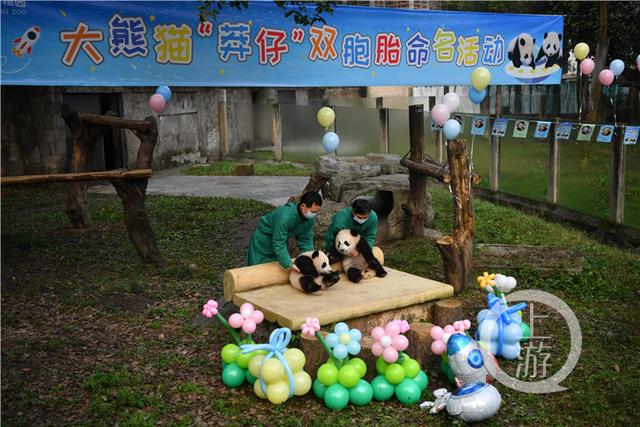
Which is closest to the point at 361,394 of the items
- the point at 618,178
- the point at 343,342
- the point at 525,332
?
the point at 343,342

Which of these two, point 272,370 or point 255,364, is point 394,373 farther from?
point 255,364

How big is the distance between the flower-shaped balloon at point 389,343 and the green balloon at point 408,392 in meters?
0.21

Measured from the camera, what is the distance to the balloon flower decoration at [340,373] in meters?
5.21

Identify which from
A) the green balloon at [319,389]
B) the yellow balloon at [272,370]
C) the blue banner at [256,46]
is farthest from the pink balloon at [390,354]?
the blue banner at [256,46]

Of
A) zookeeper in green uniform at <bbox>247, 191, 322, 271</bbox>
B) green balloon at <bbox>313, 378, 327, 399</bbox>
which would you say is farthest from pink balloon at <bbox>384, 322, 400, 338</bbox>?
zookeeper in green uniform at <bbox>247, 191, 322, 271</bbox>

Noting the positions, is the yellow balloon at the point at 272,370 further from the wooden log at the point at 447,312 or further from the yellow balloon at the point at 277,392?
the wooden log at the point at 447,312

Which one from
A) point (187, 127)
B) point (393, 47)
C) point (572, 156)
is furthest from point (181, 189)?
point (572, 156)

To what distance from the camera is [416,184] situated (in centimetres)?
971

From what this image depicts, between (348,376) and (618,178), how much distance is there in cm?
733

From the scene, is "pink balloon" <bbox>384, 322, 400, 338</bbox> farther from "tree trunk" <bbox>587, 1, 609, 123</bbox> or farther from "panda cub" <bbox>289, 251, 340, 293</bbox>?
"tree trunk" <bbox>587, 1, 609, 123</bbox>

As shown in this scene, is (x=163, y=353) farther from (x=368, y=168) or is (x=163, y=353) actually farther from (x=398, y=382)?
Result: (x=368, y=168)

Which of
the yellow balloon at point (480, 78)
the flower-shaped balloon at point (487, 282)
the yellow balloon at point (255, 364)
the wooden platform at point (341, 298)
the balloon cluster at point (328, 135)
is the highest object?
the yellow balloon at point (480, 78)

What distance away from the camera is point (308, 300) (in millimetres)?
6215

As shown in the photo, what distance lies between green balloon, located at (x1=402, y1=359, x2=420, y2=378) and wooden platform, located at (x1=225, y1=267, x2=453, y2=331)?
72 centimetres
